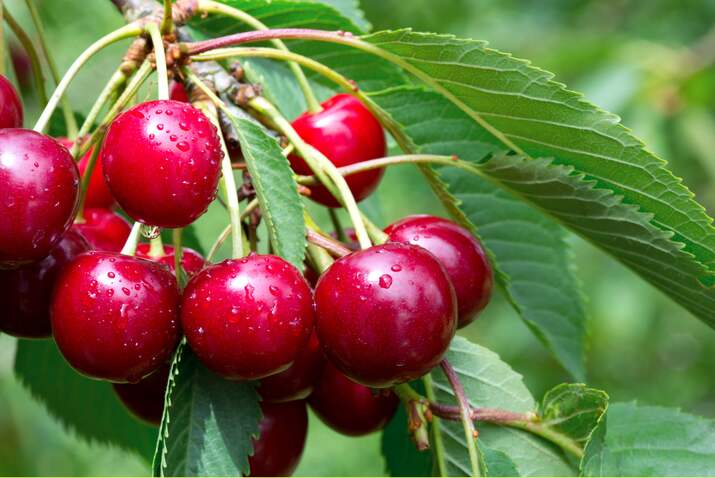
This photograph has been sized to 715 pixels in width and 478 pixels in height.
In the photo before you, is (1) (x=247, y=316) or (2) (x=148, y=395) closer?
(1) (x=247, y=316)

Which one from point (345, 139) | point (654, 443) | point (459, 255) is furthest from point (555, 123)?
point (654, 443)

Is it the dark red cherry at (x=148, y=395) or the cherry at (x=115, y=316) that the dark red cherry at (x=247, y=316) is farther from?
the dark red cherry at (x=148, y=395)

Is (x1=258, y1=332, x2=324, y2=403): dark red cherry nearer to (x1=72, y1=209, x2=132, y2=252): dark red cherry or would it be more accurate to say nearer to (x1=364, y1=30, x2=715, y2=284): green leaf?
(x1=72, y1=209, x2=132, y2=252): dark red cherry

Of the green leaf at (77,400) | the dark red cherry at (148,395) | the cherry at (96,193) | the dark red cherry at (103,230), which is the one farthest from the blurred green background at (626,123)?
the dark red cherry at (148,395)

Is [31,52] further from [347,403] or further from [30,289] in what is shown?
[347,403]

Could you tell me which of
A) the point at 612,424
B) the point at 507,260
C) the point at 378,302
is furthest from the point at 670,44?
the point at 378,302

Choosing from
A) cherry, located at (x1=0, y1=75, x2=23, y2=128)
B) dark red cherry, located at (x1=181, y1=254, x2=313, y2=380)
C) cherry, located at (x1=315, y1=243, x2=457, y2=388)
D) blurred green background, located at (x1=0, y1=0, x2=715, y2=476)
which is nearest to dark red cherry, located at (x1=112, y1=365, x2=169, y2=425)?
dark red cherry, located at (x1=181, y1=254, x2=313, y2=380)
